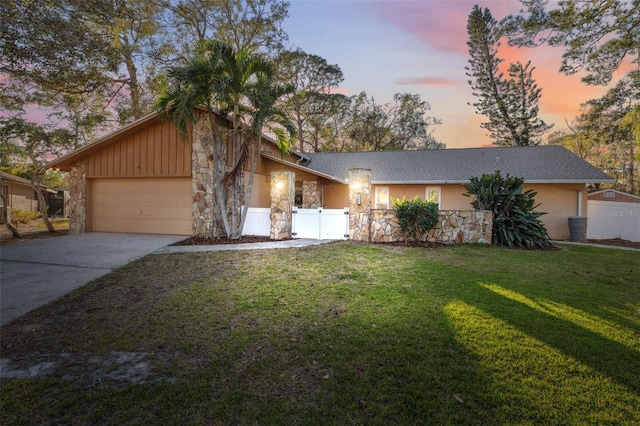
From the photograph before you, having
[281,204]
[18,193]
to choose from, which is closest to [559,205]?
[281,204]

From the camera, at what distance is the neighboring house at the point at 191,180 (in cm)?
1084

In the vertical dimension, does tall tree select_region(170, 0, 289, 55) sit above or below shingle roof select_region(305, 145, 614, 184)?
above

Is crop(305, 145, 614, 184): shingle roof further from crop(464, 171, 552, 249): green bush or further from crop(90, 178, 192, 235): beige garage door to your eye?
crop(90, 178, 192, 235): beige garage door

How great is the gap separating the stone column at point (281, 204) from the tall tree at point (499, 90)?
23.3 meters

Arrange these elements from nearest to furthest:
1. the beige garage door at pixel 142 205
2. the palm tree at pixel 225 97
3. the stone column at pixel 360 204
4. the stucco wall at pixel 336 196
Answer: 1. the palm tree at pixel 225 97
2. the stone column at pixel 360 204
3. the beige garage door at pixel 142 205
4. the stucco wall at pixel 336 196

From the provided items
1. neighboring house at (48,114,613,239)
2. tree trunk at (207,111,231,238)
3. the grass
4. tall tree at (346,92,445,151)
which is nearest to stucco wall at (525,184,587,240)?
neighboring house at (48,114,613,239)

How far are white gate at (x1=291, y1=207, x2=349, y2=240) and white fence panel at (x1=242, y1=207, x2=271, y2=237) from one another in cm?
101

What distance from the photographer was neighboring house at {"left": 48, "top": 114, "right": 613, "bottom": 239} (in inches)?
427

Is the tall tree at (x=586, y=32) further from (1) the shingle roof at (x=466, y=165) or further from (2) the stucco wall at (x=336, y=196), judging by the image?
(2) the stucco wall at (x=336, y=196)

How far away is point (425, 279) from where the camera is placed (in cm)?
566

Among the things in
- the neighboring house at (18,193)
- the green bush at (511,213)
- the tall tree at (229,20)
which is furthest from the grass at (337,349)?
the neighboring house at (18,193)

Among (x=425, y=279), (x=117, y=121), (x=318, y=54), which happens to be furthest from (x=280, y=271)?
(x=318, y=54)

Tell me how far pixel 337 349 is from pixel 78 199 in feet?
44.6

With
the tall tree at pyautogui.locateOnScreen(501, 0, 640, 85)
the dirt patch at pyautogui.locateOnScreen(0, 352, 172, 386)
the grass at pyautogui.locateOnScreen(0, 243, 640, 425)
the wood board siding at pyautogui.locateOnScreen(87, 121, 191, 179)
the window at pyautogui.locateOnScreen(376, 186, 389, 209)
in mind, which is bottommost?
the dirt patch at pyautogui.locateOnScreen(0, 352, 172, 386)
